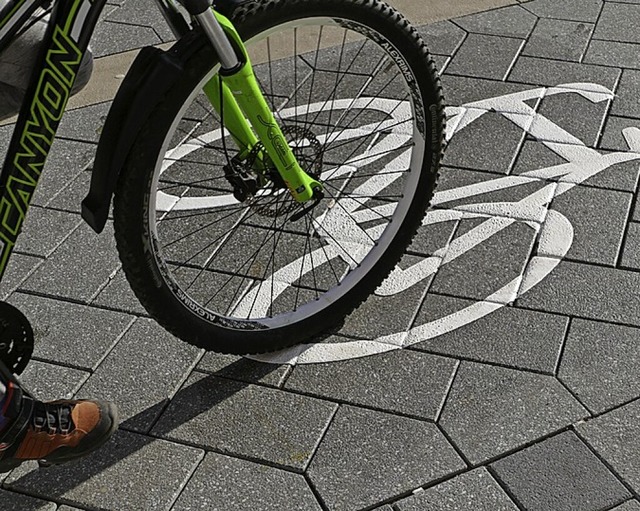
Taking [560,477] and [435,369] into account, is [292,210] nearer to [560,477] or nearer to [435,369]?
[435,369]

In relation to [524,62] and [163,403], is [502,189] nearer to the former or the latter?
[524,62]

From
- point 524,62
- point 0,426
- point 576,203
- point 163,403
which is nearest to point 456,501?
point 163,403

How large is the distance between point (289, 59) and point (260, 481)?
2522 mm

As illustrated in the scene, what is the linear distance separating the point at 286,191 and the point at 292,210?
0.41 ft

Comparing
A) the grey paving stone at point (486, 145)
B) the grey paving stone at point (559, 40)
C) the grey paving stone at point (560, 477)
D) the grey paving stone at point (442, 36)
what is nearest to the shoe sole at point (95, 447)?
the grey paving stone at point (560, 477)

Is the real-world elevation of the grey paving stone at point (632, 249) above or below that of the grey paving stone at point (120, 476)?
below

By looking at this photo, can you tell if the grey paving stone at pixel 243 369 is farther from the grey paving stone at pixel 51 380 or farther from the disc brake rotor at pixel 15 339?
the disc brake rotor at pixel 15 339

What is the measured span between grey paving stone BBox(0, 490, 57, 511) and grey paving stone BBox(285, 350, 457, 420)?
2.57ft

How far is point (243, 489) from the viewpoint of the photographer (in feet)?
8.67

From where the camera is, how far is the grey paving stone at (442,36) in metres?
4.60

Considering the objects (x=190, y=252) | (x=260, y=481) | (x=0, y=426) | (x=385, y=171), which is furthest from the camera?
(x=385, y=171)

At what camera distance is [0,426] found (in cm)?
248

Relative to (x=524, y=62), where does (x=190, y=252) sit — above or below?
above

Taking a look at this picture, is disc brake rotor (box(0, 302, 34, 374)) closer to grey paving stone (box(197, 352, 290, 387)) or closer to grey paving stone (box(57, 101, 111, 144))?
grey paving stone (box(197, 352, 290, 387))
